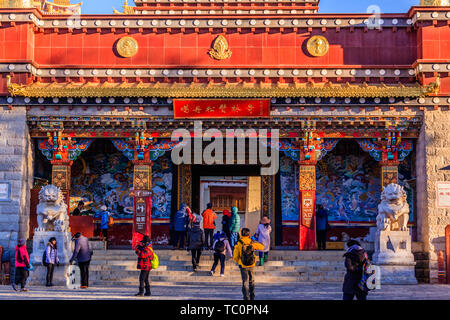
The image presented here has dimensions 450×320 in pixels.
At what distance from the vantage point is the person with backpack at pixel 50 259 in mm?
16578

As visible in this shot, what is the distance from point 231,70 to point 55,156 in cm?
563

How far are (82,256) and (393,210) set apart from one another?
7.53 m

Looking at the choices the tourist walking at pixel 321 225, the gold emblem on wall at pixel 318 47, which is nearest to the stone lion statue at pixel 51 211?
the tourist walking at pixel 321 225

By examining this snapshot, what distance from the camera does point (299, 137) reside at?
2102 cm

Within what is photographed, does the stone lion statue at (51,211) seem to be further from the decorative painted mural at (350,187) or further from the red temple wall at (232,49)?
the decorative painted mural at (350,187)

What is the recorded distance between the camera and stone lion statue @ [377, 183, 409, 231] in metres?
18.0

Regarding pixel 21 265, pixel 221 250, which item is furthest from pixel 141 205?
pixel 21 265

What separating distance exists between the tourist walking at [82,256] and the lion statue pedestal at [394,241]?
6.94 metres

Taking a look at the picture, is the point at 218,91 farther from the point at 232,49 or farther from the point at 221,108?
the point at 232,49

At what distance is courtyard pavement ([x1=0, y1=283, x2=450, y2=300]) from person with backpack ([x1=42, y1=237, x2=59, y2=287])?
0.27m

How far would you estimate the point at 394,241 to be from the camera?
711 inches
